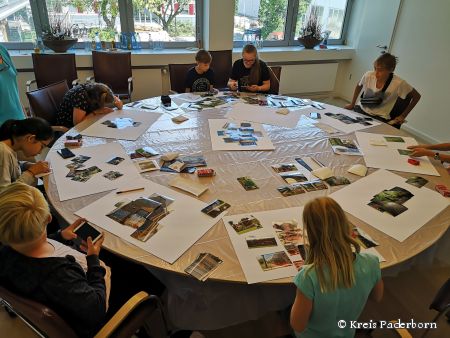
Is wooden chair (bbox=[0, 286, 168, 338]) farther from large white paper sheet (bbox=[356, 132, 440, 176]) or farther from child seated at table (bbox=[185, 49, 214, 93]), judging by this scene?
child seated at table (bbox=[185, 49, 214, 93])

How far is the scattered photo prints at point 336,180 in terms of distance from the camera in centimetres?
176

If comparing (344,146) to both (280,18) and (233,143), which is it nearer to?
(233,143)

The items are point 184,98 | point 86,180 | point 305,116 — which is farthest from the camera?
point 184,98

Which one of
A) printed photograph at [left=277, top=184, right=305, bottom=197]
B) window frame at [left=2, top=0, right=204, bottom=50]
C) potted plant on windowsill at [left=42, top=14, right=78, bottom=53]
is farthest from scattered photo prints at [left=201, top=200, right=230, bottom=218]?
window frame at [left=2, top=0, right=204, bottom=50]

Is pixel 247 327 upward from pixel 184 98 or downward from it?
downward

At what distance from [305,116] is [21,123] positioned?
195cm

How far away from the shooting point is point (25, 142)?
182 centimetres

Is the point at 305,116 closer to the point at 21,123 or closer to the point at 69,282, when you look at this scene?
the point at 21,123

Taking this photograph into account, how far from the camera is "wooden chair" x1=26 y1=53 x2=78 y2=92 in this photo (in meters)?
3.58

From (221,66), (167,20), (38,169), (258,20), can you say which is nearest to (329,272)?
(38,169)

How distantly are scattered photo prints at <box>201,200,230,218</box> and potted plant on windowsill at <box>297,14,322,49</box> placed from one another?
407 centimetres

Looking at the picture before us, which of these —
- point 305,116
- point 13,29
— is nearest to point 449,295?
point 305,116

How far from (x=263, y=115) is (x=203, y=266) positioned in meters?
1.66

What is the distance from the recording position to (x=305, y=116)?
2.68 meters
